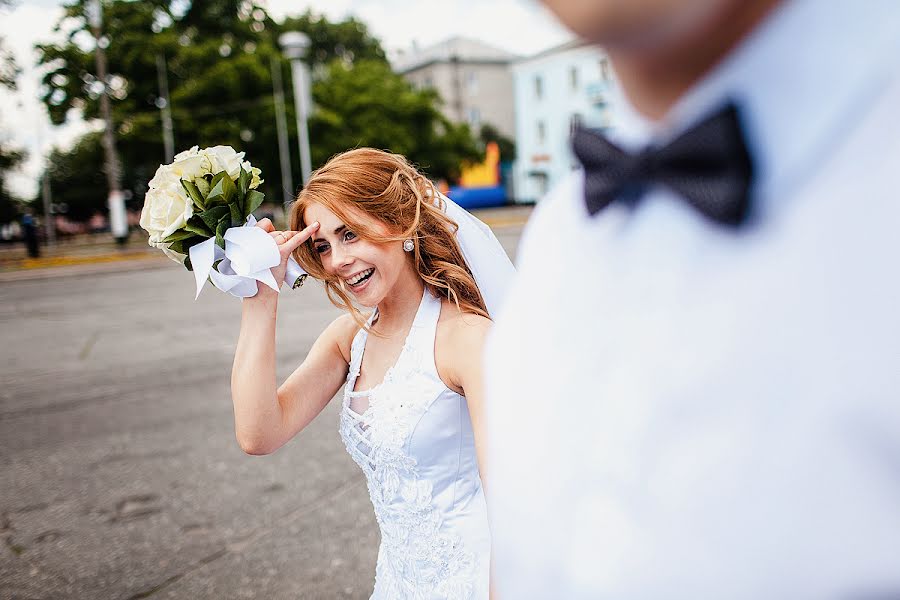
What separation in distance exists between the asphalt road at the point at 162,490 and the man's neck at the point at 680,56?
2.98 metres

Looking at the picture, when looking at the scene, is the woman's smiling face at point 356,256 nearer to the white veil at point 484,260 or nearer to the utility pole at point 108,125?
the white veil at point 484,260

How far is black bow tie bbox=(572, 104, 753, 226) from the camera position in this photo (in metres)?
0.43

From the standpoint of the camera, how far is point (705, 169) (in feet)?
1.47

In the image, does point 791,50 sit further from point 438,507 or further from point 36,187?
point 36,187

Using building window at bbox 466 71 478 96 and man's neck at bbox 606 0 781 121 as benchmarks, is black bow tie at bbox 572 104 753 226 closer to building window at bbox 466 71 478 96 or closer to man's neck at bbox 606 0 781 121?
man's neck at bbox 606 0 781 121

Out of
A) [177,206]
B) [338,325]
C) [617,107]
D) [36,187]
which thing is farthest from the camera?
[36,187]

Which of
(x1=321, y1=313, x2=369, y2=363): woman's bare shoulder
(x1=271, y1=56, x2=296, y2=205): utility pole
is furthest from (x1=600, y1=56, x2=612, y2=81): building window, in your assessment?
(x1=271, y1=56, x2=296, y2=205): utility pole

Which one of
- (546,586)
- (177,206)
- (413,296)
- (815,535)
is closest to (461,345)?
(413,296)

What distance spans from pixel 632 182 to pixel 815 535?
0.26 meters

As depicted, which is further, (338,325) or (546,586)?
(338,325)

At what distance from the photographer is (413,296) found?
6.49ft

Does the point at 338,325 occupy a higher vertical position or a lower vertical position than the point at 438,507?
higher

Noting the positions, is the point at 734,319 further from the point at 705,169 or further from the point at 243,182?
the point at 243,182

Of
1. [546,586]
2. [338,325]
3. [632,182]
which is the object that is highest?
[632,182]
